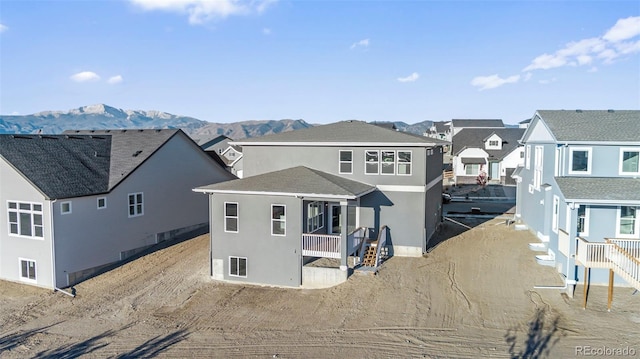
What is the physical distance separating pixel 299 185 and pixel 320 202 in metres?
2.61

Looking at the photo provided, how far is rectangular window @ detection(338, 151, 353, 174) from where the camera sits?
71.7 ft

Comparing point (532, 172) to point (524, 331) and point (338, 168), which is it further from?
point (524, 331)

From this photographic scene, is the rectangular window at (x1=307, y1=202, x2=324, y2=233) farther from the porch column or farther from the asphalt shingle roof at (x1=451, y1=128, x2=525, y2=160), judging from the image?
the asphalt shingle roof at (x1=451, y1=128, x2=525, y2=160)

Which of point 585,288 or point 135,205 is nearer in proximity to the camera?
point 585,288

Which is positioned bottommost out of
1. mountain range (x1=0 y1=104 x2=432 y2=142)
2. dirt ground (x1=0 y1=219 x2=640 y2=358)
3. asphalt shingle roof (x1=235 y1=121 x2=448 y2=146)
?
dirt ground (x1=0 y1=219 x2=640 y2=358)

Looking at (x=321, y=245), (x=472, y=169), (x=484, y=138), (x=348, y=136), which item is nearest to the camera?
(x=321, y=245)

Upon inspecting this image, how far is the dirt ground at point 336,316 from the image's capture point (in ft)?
42.5

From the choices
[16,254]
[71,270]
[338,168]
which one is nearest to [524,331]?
[338,168]

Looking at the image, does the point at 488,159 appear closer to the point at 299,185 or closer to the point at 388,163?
the point at 388,163

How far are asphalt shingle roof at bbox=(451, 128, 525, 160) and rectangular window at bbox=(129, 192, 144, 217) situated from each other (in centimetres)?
3820

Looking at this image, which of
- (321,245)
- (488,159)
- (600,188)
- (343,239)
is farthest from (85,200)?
(488,159)

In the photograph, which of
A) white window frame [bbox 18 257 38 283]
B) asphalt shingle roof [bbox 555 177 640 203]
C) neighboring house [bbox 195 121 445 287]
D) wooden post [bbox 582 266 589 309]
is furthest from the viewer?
white window frame [bbox 18 257 38 283]

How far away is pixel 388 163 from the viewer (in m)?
21.3

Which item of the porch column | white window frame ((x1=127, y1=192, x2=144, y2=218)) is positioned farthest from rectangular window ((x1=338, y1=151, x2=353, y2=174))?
white window frame ((x1=127, y1=192, x2=144, y2=218))
